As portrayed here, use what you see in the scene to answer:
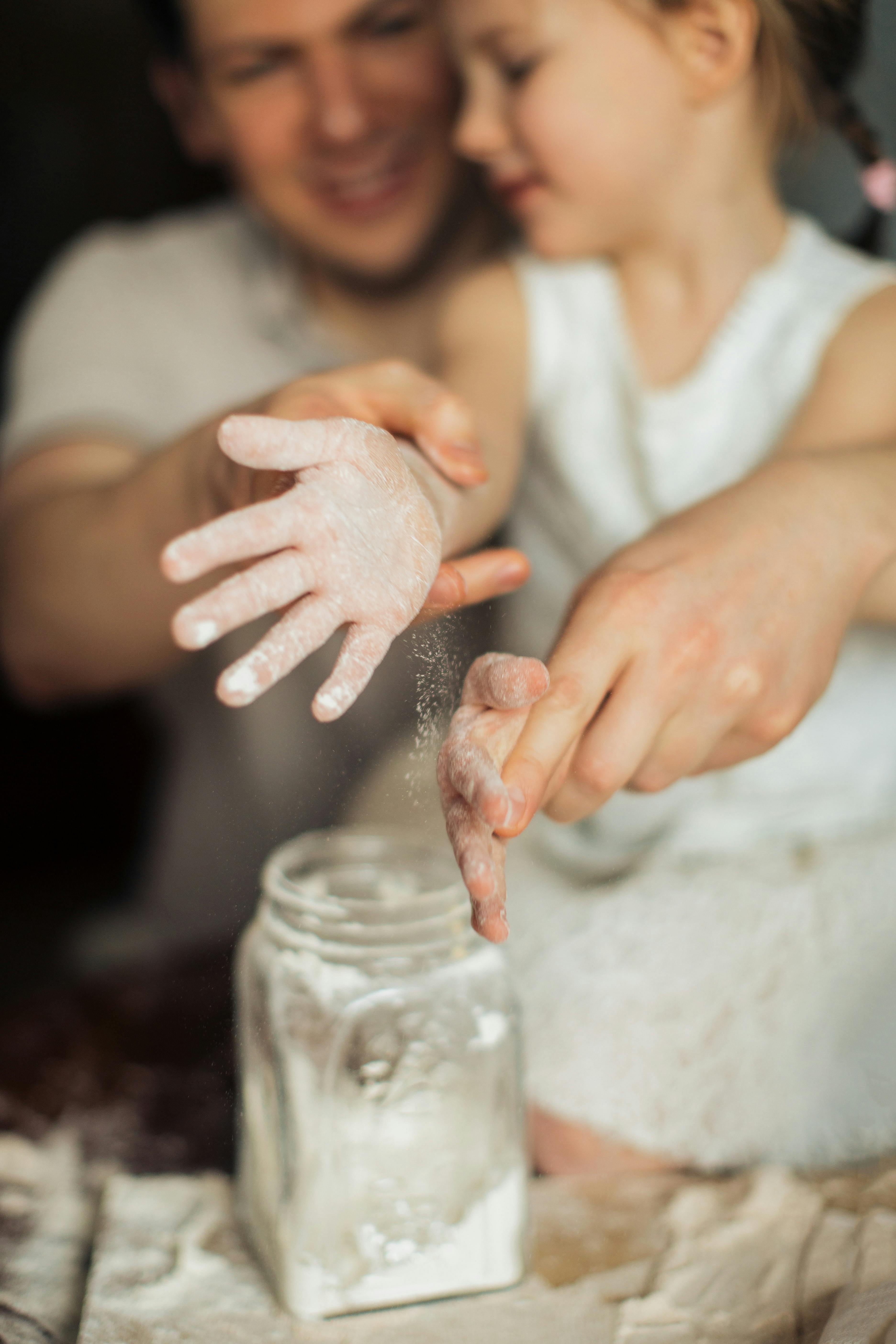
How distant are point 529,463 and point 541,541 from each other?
0.31 ft

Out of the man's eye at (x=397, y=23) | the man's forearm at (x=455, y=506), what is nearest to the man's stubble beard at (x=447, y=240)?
the man's eye at (x=397, y=23)

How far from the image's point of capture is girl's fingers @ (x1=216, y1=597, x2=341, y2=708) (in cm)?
30

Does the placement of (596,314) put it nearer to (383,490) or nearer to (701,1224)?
(383,490)

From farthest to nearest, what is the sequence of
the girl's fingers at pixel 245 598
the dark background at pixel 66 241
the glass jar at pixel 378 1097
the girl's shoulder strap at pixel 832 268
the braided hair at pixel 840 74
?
1. the dark background at pixel 66 241
2. the girl's shoulder strap at pixel 832 268
3. the braided hair at pixel 840 74
4. the glass jar at pixel 378 1097
5. the girl's fingers at pixel 245 598

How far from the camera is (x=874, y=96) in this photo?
22.5 inches

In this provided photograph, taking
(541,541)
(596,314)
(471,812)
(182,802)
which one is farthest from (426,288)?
(471,812)

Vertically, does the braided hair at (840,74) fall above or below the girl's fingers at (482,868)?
above

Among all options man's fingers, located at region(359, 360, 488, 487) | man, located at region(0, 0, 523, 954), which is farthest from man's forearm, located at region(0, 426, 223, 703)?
man's fingers, located at region(359, 360, 488, 487)

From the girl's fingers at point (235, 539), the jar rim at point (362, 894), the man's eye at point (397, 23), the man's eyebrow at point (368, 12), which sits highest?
the man's eyebrow at point (368, 12)

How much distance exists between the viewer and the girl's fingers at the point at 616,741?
0.38 metres

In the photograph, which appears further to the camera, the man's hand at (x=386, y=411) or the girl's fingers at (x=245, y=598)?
the man's hand at (x=386, y=411)

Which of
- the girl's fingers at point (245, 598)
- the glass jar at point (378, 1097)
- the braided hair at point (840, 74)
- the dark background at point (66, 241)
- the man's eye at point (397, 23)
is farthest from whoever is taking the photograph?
the dark background at point (66, 241)

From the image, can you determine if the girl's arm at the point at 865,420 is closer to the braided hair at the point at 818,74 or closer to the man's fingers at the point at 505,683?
the braided hair at the point at 818,74

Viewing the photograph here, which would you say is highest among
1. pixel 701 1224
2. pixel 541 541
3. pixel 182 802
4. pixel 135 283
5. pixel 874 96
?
pixel 874 96
